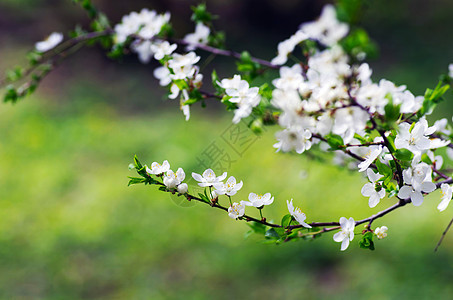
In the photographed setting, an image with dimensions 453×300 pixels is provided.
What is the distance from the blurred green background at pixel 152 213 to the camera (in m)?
2.49

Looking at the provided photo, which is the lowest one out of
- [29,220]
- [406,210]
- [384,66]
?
[406,210]

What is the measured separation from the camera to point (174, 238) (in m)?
2.82

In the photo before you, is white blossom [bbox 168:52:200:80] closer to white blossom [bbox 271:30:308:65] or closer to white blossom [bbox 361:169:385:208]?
white blossom [bbox 271:30:308:65]

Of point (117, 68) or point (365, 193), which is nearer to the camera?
point (365, 193)

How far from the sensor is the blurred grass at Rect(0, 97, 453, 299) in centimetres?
247

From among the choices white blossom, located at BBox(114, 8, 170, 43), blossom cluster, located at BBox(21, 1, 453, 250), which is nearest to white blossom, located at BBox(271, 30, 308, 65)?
blossom cluster, located at BBox(21, 1, 453, 250)

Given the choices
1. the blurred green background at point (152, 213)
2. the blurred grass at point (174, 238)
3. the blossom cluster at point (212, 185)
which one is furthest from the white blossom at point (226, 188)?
the blurred grass at point (174, 238)

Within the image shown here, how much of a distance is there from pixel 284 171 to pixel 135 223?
1.14m

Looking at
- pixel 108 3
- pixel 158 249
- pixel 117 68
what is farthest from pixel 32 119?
pixel 158 249

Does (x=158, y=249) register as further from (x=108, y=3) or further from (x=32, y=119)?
(x=108, y=3)

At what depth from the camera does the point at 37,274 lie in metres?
2.61

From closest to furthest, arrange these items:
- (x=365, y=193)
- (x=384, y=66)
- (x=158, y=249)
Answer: (x=365, y=193) → (x=158, y=249) → (x=384, y=66)

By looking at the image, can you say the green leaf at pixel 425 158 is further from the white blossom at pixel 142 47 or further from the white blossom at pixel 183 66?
the white blossom at pixel 142 47

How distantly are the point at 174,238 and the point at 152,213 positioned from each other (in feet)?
0.97
